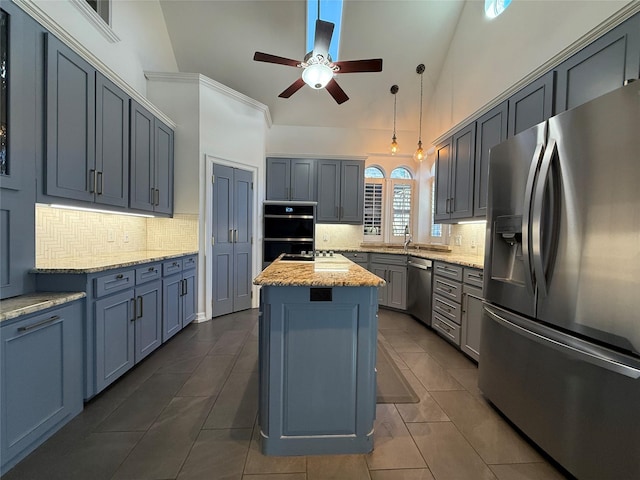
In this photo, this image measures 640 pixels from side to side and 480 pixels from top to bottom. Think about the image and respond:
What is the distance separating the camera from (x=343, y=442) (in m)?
1.52

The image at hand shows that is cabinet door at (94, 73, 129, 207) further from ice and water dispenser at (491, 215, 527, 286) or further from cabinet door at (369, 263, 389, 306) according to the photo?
cabinet door at (369, 263, 389, 306)

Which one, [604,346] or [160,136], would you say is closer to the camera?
[604,346]

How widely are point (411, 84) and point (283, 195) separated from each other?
2935 mm

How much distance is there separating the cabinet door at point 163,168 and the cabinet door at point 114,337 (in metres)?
1.42

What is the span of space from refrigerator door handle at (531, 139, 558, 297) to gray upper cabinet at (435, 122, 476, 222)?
66.2 inches

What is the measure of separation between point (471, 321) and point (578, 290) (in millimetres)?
1412

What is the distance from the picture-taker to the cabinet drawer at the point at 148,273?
237 cm

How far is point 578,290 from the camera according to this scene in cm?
133

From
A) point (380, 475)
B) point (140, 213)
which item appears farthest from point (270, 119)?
point (380, 475)

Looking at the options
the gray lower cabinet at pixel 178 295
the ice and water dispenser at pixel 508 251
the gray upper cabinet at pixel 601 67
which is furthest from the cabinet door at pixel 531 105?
the gray lower cabinet at pixel 178 295

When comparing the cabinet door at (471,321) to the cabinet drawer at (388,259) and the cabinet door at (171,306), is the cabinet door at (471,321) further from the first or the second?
the cabinet door at (171,306)

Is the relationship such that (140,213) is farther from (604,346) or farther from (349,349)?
(604,346)

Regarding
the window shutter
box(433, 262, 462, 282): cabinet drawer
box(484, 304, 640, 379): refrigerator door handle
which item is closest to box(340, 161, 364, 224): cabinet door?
the window shutter

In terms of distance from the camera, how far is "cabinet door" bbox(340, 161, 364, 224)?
500cm
